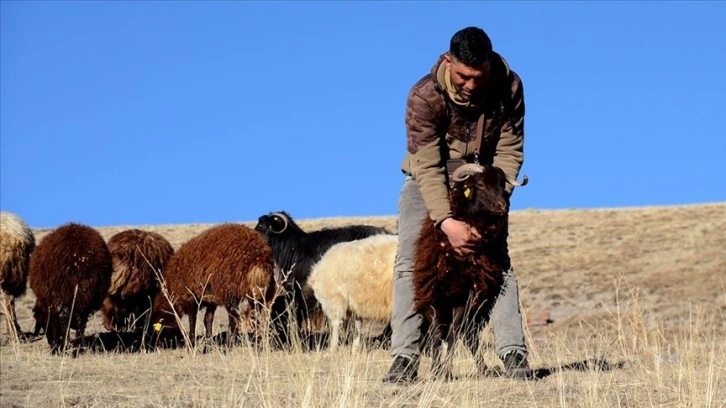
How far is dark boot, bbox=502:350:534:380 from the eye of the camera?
6.73 m

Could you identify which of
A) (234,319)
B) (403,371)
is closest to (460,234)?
(403,371)

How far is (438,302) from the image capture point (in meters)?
6.80

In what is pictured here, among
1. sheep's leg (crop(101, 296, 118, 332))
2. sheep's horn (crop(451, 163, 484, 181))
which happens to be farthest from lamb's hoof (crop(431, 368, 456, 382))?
sheep's leg (crop(101, 296, 118, 332))

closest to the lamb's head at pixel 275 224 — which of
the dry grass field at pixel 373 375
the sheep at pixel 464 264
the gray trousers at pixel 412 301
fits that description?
the dry grass field at pixel 373 375

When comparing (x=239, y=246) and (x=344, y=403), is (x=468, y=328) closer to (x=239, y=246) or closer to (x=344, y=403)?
(x=344, y=403)

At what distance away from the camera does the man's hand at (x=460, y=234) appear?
21.3 ft

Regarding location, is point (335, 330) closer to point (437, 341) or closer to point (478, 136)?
point (437, 341)

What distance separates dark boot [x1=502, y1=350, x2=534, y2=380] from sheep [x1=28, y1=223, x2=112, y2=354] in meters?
6.19

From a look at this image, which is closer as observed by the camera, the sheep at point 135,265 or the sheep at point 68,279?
the sheep at point 68,279

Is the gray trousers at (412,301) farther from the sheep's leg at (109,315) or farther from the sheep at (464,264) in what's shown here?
the sheep's leg at (109,315)

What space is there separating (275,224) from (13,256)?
145 inches

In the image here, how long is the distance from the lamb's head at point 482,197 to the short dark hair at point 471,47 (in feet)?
2.27

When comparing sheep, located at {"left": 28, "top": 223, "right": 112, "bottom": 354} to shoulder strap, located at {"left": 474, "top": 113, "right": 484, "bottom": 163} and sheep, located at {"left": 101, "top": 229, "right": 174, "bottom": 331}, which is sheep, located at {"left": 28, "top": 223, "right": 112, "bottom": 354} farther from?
shoulder strap, located at {"left": 474, "top": 113, "right": 484, "bottom": 163}

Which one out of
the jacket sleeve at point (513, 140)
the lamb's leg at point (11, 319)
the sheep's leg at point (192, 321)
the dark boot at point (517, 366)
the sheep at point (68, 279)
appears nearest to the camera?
the dark boot at point (517, 366)
